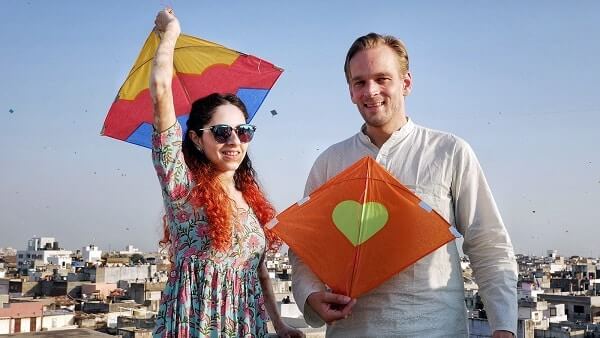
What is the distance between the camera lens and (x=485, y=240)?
2.90 m

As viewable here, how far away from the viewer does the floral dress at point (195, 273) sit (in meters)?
2.93

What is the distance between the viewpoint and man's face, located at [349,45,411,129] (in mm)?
2947

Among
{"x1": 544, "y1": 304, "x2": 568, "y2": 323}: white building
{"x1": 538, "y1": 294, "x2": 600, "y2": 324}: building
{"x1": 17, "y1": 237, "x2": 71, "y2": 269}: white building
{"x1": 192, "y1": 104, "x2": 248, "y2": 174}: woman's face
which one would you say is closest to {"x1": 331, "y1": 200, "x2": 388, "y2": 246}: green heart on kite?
{"x1": 192, "y1": 104, "x2": 248, "y2": 174}: woman's face

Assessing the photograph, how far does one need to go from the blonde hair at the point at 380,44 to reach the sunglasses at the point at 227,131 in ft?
1.89

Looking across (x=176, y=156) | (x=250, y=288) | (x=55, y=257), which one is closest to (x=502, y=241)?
(x=250, y=288)

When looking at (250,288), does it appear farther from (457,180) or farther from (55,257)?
(55,257)

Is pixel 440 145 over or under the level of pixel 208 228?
over

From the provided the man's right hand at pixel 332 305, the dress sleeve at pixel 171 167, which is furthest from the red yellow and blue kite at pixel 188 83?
the man's right hand at pixel 332 305

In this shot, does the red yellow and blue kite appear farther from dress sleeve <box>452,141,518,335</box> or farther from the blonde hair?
dress sleeve <box>452,141,518,335</box>

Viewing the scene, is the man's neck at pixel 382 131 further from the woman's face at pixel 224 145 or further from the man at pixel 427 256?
the woman's face at pixel 224 145

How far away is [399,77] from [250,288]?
1140mm

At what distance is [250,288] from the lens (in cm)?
312

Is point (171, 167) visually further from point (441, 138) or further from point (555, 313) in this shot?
point (555, 313)

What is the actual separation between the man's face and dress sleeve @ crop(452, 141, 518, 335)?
346 millimetres
